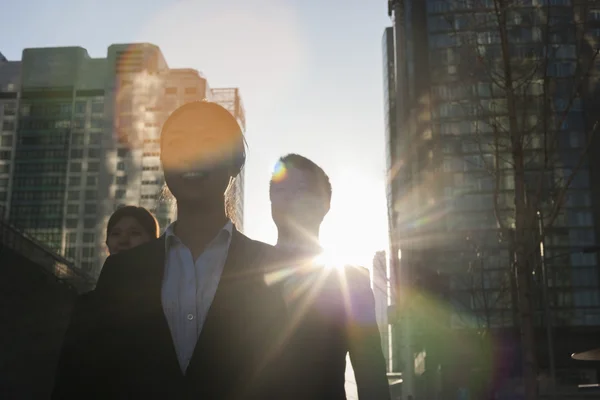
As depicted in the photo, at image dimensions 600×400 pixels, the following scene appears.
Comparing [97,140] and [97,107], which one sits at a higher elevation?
[97,107]

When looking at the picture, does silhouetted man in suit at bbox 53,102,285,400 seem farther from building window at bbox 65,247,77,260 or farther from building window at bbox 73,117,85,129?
building window at bbox 73,117,85,129

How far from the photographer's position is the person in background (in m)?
1.77

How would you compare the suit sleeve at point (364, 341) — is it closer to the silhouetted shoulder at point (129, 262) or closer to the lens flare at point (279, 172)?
the lens flare at point (279, 172)

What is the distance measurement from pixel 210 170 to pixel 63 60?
141403 mm

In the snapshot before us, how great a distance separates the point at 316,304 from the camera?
7.74 feet

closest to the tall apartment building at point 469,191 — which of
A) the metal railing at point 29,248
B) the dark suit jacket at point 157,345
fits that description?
the metal railing at point 29,248

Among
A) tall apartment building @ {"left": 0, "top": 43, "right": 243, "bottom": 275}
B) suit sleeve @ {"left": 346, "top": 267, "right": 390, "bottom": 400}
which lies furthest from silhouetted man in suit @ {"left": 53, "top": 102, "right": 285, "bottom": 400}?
tall apartment building @ {"left": 0, "top": 43, "right": 243, "bottom": 275}

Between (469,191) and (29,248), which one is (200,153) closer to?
(29,248)

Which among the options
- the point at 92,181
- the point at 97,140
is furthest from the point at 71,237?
the point at 97,140

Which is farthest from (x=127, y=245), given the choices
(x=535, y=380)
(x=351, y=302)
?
(x=535, y=380)

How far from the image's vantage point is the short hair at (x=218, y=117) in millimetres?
1763

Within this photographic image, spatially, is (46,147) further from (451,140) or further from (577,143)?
(577,143)

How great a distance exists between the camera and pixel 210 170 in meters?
1.72

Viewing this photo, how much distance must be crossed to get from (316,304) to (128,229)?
6.98ft
